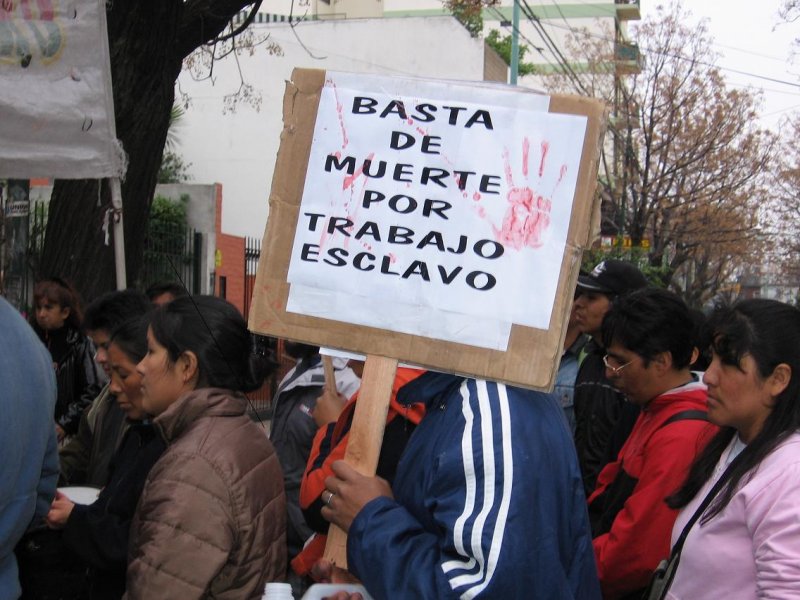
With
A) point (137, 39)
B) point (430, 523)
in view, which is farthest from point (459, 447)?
point (137, 39)

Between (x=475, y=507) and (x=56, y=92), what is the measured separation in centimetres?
345

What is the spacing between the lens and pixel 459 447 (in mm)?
1950

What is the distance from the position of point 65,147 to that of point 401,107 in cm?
283

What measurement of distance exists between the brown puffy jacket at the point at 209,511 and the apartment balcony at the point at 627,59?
2626cm

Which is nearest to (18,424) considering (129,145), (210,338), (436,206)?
(210,338)

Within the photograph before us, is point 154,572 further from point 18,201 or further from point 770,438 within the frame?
point 18,201

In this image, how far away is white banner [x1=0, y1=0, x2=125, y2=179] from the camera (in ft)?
14.4

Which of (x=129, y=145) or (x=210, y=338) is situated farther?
(x=129, y=145)

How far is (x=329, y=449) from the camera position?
2670mm

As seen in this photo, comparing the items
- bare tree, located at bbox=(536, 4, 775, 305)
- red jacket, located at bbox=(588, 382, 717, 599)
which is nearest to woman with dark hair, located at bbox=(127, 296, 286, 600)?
red jacket, located at bbox=(588, 382, 717, 599)

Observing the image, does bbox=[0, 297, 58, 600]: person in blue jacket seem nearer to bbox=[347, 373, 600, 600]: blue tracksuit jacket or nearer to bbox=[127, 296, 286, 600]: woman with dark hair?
bbox=[127, 296, 286, 600]: woman with dark hair

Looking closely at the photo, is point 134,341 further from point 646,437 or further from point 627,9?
point 627,9

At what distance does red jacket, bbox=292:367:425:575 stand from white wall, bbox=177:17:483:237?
23.8 meters

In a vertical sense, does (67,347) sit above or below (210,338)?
below
